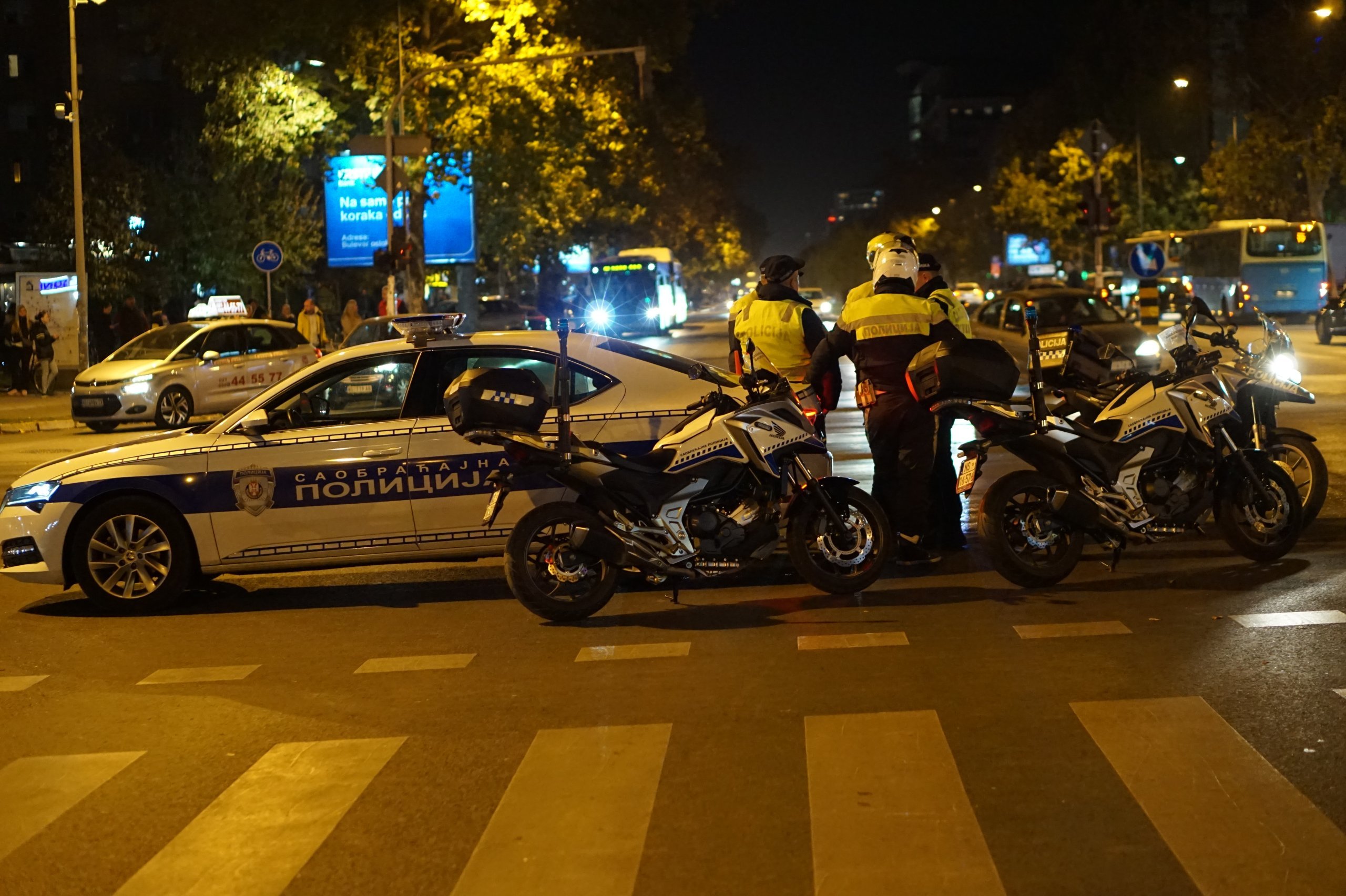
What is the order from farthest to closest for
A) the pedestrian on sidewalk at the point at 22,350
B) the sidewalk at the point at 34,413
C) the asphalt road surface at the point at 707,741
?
the pedestrian on sidewalk at the point at 22,350, the sidewalk at the point at 34,413, the asphalt road surface at the point at 707,741

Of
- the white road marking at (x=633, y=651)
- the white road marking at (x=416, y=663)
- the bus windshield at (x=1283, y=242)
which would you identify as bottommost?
the white road marking at (x=416, y=663)

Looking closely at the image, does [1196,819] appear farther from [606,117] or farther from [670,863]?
[606,117]

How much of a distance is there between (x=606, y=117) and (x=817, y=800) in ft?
133

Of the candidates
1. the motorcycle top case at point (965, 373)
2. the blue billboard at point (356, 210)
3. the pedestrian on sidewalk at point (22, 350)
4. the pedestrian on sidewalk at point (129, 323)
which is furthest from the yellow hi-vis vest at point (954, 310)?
the blue billboard at point (356, 210)

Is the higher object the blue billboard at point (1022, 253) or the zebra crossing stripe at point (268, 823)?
the blue billboard at point (1022, 253)

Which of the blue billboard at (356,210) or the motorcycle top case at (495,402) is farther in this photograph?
the blue billboard at (356,210)

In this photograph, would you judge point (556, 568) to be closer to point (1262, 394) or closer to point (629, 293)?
point (1262, 394)

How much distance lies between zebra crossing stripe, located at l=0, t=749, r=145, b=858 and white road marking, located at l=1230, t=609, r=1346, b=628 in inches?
198

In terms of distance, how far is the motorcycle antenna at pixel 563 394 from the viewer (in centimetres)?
863

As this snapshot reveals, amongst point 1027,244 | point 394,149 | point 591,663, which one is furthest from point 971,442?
point 1027,244

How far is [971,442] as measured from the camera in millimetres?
9016

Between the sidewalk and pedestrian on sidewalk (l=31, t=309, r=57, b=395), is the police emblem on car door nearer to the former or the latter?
the sidewalk

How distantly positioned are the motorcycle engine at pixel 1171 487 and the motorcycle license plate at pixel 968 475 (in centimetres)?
100

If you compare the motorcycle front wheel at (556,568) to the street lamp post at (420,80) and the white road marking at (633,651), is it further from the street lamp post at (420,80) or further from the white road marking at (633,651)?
the street lamp post at (420,80)
